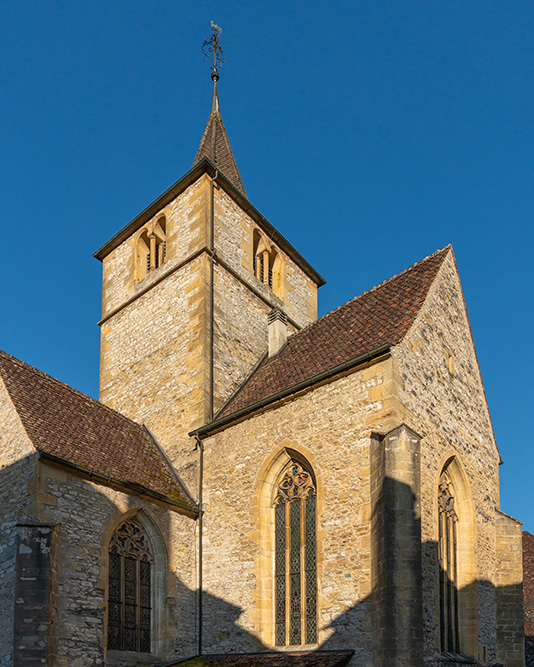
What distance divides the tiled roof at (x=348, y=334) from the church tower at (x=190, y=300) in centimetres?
109

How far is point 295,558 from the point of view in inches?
511

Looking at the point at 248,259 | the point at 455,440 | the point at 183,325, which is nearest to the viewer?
the point at 455,440

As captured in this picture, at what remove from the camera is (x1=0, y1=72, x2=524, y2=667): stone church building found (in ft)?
36.1

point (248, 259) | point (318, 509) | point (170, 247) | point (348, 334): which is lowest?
point (318, 509)

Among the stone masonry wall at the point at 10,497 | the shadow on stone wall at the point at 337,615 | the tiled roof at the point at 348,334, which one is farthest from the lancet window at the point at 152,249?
the shadow on stone wall at the point at 337,615

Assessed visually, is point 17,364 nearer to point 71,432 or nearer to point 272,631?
point 71,432

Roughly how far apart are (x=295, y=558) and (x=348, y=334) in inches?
185

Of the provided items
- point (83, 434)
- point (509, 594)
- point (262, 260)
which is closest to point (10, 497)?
point (83, 434)

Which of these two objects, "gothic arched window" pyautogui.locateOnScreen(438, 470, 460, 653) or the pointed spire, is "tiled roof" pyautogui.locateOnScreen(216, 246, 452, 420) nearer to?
"gothic arched window" pyautogui.locateOnScreen(438, 470, 460, 653)

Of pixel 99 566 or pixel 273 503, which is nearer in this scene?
pixel 99 566

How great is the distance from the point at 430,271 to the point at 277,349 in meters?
4.76

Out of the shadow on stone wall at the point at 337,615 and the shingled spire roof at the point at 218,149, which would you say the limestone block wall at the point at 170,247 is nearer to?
the shingled spire roof at the point at 218,149

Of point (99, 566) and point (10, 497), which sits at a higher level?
point (10, 497)

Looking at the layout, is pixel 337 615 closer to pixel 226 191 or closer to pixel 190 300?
pixel 190 300
